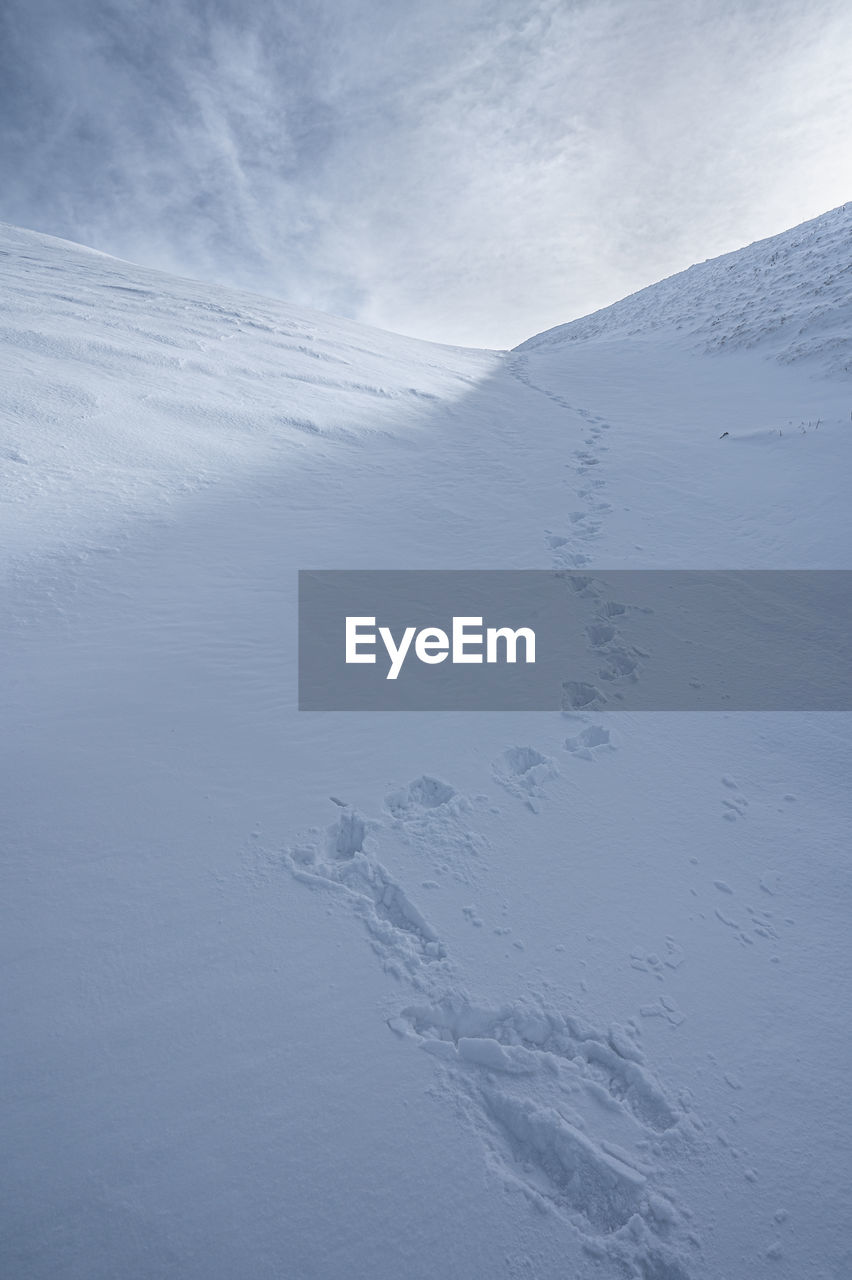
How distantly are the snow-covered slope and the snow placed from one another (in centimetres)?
869

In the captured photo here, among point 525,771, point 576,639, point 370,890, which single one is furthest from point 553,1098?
point 576,639

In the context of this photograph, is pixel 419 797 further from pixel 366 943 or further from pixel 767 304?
pixel 767 304

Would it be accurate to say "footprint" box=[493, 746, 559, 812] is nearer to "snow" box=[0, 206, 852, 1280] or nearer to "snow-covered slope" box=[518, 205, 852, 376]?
"snow" box=[0, 206, 852, 1280]

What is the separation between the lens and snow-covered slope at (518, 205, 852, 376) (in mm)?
11320

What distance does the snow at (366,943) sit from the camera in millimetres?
1664

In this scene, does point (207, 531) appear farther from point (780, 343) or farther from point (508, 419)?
point (780, 343)

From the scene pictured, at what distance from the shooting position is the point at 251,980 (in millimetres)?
2096

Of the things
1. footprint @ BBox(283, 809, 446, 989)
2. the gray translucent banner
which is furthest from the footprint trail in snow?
the gray translucent banner

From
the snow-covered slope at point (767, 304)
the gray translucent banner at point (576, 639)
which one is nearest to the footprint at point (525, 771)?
the gray translucent banner at point (576, 639)

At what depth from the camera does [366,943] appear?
2268 mm

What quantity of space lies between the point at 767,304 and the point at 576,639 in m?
14.5

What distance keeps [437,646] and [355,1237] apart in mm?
2984

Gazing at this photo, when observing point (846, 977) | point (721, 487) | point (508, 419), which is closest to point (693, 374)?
point (508, 419)

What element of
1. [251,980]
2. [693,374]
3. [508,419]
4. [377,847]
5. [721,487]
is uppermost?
[693,374]
